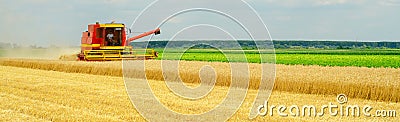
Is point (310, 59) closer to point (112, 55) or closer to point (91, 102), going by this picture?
point (112, 55)

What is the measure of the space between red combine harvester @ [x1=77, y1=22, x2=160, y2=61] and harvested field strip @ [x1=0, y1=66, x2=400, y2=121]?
9.17 metres

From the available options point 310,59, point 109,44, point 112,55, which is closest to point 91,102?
point 112,55

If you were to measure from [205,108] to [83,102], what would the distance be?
2.66m

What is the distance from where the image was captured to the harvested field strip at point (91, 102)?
1038 centimetres

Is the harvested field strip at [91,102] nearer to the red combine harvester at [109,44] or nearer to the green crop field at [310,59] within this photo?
the green crop field at [310,59]

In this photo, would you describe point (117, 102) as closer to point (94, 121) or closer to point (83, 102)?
point (83, 102)

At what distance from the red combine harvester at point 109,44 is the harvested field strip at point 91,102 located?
9.17 meters

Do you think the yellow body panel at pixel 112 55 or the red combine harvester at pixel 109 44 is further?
the red combine harvester at pixel 109 44

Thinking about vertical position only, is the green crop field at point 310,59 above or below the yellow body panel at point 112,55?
below
